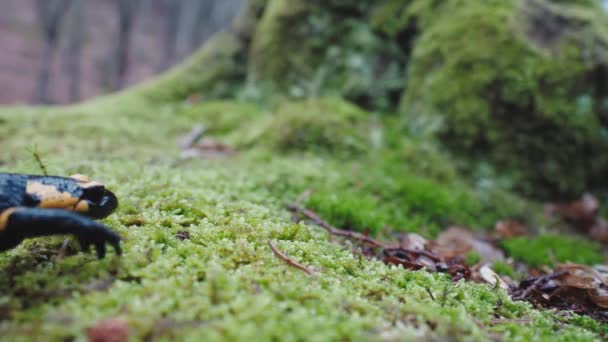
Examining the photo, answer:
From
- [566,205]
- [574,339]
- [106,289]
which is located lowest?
[566,205]

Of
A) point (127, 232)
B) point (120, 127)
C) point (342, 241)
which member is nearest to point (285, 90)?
point (120, 127)

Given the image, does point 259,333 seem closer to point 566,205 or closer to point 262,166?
point 262,166

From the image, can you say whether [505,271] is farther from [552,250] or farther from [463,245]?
[552,250]

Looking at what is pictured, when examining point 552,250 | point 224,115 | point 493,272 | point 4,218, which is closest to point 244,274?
point 4,218

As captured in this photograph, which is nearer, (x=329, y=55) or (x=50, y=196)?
(x=50, y=196)

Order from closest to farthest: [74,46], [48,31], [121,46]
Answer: [48,31] → [74,46] → [121,46]
